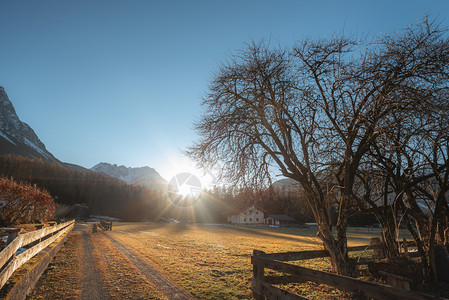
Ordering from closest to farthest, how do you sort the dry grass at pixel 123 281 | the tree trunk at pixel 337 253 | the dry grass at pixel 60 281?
1. the dry grass at pixel 60 281
2. the dry grass at pixel 123 281
3. the tree trunk at pixel 337 253

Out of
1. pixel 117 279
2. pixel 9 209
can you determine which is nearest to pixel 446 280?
pixel 117 279

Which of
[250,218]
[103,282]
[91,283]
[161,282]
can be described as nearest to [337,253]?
[161,282]

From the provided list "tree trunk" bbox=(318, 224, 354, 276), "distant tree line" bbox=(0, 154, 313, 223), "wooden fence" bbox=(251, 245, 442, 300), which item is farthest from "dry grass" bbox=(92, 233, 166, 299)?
"distant tree line" bbox=(0, 154, 313, 223)

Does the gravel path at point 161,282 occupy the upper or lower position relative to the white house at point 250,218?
upper

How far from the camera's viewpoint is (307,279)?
4496mm

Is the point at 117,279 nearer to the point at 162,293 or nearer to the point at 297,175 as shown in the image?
the point at 162,293

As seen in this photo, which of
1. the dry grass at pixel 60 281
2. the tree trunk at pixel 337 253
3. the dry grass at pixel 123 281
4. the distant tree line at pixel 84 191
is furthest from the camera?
the distant tree line at pixel 84 191

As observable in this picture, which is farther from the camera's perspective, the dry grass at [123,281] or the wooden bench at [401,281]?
the dry grass at [123,281]

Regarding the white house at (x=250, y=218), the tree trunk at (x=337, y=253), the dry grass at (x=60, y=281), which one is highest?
the tree trunk at (x=337, y=253)

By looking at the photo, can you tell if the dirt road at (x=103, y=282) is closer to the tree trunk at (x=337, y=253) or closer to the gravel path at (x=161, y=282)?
the gravel path at (x=161, y=282)

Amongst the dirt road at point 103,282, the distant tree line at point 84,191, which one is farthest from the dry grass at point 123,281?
the distant tree line at point 84,191

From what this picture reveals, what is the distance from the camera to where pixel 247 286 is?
765cm

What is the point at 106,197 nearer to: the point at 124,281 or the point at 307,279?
the point at 124,281

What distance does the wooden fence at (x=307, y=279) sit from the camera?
3254mm
